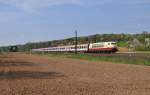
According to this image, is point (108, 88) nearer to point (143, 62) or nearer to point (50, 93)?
point (50, 93)

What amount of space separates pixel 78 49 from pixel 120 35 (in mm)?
74120

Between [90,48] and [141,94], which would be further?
[90,48]

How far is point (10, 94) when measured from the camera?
1525cm

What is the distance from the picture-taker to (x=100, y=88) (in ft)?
57.3

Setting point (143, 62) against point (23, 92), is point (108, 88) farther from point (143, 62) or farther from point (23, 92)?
point (143, 62)

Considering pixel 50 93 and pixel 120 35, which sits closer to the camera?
pixel 50 93

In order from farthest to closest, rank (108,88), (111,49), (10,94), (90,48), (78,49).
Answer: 1. (78,49)
2. (90,48)
3. (111,49)
4. (108,88)
5. (10,94)

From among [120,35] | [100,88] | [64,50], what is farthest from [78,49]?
[100,88]

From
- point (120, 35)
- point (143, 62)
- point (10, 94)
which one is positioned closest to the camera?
point (10, 94)

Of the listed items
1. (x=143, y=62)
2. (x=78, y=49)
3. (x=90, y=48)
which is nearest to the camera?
(x=143, y=62)

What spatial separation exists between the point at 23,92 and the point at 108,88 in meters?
3.48

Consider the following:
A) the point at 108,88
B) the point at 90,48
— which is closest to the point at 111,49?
the point at 90,48

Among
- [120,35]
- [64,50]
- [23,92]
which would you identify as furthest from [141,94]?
[120,35]

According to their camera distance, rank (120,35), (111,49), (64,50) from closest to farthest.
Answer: (111,49) < (64,50) < (120,35)
